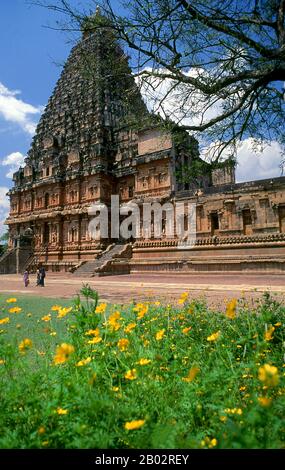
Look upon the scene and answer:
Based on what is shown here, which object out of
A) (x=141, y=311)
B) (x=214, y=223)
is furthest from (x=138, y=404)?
(x=214, y=223)

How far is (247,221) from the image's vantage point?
23219 mm

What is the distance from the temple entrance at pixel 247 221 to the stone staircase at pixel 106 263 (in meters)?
10.1

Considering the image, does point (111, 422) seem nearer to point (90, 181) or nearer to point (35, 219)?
point (90, 181)

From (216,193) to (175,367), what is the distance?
2272cm

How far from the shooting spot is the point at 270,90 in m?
5.82

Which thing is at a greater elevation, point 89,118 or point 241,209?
point 89,118

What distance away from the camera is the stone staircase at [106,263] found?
82.3ft

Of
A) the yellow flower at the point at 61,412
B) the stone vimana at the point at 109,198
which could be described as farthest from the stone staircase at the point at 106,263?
the yellow flower at the point at 61,412

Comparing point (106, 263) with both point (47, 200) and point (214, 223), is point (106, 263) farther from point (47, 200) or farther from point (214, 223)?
point (47, 200)

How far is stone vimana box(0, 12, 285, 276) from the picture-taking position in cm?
2242

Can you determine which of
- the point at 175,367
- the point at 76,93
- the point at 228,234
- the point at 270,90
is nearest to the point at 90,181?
the point at 76,93

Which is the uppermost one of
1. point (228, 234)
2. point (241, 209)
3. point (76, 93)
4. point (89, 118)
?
point (76, 93)

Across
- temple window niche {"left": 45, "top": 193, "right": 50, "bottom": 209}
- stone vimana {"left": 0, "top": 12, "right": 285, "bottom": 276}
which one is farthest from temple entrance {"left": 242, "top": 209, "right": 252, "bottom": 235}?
temple window niche {"left": 45, "top": 193, "right": 50, "bottom": 209}

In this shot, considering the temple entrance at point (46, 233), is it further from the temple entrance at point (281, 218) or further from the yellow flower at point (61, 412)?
the yellow flower at point (61, 412)
